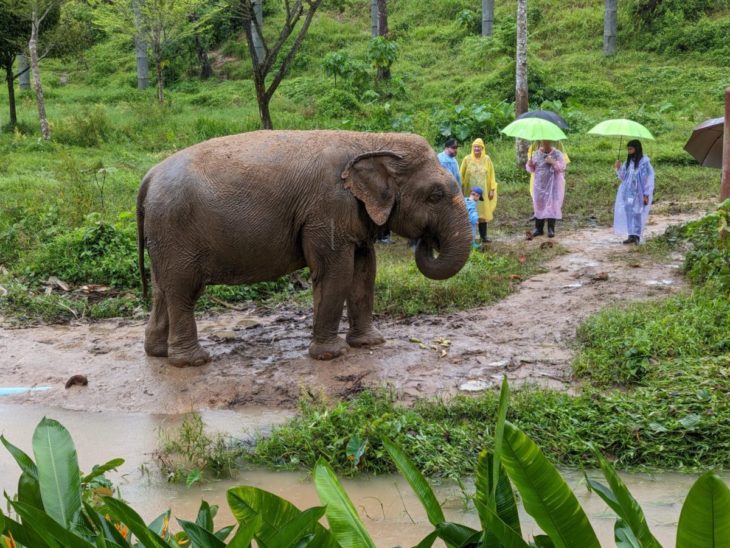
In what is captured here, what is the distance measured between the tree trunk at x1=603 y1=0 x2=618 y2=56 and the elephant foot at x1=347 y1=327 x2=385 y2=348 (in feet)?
57.0

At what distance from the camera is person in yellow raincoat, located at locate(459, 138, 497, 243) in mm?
11031

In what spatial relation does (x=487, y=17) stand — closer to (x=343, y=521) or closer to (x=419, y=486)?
(x=419, y=486)

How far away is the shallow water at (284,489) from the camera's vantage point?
4.66 m

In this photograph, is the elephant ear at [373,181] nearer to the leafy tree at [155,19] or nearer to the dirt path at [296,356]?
the dirt path at [296,356]

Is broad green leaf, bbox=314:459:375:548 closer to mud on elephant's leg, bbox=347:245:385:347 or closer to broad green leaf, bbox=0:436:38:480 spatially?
broad green leaf, bbox=0:436:38:480

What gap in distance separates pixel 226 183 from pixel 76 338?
7.40 ft

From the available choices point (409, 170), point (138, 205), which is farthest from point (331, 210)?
point (138, 205)

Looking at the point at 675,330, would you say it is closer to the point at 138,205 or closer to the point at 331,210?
the point at 331,210

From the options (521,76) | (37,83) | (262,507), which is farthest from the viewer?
(37,83)

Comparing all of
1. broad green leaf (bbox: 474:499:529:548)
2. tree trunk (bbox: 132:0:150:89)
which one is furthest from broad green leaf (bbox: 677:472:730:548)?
tree trunk (bbox: 132:0:150:89)

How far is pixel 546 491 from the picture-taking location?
2318mm

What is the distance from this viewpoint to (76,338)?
26.2 ft

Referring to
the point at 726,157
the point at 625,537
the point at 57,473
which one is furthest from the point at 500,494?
the point at 726,157

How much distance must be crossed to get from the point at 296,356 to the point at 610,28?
1793cm
